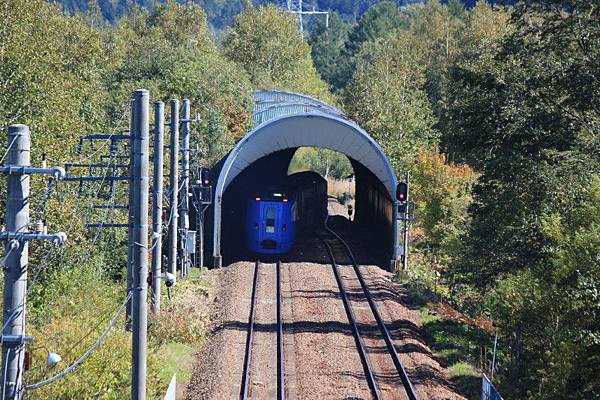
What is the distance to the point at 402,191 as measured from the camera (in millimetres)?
34906

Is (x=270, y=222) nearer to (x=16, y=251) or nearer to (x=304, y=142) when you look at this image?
(x=304, y=142)

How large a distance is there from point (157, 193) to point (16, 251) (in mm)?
9927

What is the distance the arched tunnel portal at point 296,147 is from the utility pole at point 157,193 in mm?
11856

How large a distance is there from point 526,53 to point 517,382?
987 centimetres

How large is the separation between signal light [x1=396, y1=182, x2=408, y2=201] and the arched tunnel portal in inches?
37.1

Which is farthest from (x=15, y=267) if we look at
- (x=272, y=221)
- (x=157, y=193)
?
(x=272, y=221)

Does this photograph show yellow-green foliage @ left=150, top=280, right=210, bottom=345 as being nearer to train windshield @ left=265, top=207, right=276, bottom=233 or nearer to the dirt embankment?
the dirt embankment

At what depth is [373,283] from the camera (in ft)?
109

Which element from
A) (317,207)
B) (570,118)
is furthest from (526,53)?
(317,207)

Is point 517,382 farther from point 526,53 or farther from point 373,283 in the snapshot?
point 373,283

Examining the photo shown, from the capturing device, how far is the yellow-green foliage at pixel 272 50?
257 feet

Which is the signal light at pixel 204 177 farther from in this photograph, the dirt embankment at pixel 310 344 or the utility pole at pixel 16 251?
the utility pole at pixel 16 251

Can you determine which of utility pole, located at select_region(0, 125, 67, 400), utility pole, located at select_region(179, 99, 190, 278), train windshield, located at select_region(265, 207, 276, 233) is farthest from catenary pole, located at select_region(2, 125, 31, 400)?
train windshield, located at select_region(265, 207, 276, 233)

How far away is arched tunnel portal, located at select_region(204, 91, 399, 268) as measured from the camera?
35719 millimetres
